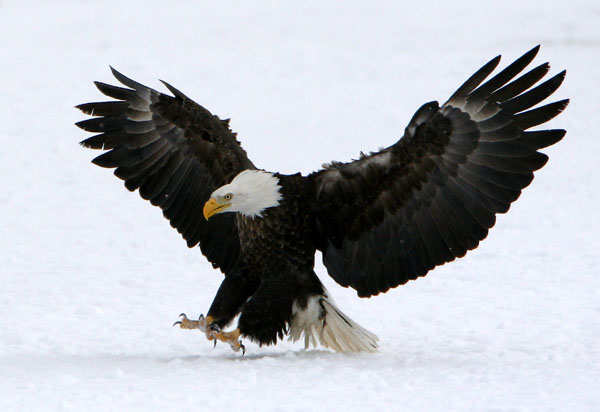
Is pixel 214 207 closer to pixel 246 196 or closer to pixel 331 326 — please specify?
pixel 246 196

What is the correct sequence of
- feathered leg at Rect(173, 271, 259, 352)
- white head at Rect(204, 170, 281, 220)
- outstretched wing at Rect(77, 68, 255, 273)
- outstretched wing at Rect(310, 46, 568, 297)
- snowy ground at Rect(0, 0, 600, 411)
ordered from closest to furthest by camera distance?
snowy ground at Rect(0, 0, 600, 411)
outstretched wing at Rect(310, 46, 568, 297)
white head at Rect(204, 170, 281, 220)
feathered leg at Rect(173, 271, 259, 352)
outstretched wing at Rect(77, 68, 255, 273)

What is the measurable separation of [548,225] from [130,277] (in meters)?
3.57

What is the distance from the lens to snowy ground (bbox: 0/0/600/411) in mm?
4820

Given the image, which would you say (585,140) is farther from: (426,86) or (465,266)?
(465,266)

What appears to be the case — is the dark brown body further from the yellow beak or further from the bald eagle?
the yellow beak

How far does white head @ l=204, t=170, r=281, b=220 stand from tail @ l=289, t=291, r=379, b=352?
567 mm

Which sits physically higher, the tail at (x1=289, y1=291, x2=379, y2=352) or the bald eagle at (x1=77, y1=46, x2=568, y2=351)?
the bald eagle at (x1=77, y1=46, x2=568, y2=351)

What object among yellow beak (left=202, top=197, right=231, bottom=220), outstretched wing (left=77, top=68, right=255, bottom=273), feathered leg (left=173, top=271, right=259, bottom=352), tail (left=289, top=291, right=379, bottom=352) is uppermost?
outstretched wing (left=77, top=68, right=255, bottom=273)

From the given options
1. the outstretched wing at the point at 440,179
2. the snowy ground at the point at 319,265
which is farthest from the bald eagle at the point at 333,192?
the snowy ground at the point at 319,265

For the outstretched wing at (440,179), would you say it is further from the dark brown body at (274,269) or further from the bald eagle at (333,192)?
the dark brown body at (274,269)

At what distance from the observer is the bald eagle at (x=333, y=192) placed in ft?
17.6

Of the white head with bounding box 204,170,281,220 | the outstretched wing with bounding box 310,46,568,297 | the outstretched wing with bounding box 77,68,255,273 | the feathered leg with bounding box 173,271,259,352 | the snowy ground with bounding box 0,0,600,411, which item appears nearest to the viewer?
the snowy ground with bounding box 0,0,600,411

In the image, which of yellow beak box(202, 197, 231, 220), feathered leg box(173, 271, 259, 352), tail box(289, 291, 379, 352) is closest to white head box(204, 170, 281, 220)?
yellow beak box(202, 197, 231, 220)

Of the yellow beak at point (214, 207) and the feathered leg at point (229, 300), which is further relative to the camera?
the feathered leg at point (229, 300)
